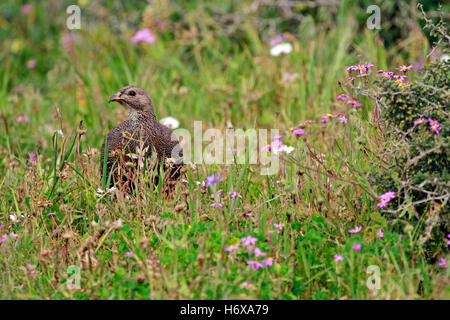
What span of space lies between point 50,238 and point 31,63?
4.80 meters

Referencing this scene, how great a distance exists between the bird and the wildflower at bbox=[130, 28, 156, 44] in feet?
9.39

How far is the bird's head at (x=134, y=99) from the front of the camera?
15.9ft

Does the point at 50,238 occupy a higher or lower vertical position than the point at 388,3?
lower

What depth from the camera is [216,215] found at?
3.91m

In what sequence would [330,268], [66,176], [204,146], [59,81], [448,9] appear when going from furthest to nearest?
[59,81]
[448,9]
[204,146]
[66,176]
[330,268]

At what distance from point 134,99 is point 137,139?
42 centimetres

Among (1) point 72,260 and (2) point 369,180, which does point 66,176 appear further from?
(2) point 369,180

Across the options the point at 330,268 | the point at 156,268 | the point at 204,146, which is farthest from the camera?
the point at 204,146

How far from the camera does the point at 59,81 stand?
305 inches

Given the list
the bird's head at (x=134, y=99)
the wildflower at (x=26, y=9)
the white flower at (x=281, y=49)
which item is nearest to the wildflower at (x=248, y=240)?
the bird's head at (x=134, y=99)

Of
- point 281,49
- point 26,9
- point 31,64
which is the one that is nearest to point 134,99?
point 281,49

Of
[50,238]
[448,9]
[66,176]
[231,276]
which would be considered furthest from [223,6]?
[231,276]

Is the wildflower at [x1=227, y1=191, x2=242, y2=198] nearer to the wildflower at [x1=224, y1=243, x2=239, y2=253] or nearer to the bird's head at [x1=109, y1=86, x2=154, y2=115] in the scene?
the wildflower at [x1=224, y1=243, x2=239, y2=253]

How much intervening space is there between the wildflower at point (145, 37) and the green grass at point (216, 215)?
3.64ft
